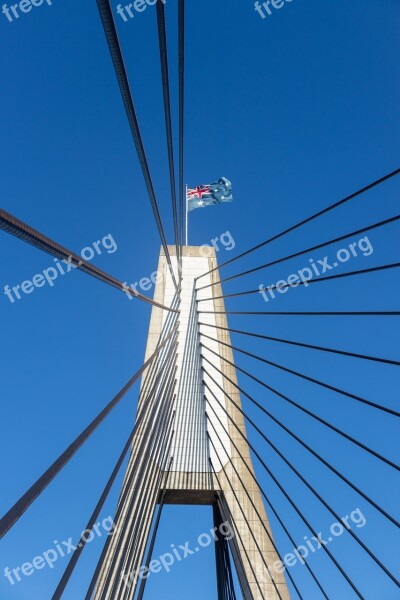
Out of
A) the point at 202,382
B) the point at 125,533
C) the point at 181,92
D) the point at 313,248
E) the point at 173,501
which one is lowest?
the point at 173,501

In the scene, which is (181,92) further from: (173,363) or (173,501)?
(173,501)

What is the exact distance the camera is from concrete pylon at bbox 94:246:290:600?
28.0 ft

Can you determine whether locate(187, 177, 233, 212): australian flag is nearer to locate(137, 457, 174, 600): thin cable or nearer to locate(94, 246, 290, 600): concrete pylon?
locate(94, 246, 290, 600): concrete pylon

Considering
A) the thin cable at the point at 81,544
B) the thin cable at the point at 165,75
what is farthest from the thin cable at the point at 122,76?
the thin cable at the point at 81,544

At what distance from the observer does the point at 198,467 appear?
451 inches

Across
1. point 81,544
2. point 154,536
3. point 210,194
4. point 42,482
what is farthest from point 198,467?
point 210,194

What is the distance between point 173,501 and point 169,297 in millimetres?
5633

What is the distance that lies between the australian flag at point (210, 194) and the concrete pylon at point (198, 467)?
105 inches

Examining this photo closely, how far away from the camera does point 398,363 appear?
5363 millimetres

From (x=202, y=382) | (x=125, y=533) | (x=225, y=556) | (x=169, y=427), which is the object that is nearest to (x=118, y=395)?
(x=125, y=533)

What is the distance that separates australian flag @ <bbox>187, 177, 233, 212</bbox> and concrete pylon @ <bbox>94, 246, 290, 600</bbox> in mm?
2659

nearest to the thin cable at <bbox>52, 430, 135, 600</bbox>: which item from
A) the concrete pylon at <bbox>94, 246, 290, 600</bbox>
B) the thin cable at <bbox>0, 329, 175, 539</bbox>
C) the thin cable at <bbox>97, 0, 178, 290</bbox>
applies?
the thin cable at <bbox>0, 329, 175, 539</bbox>

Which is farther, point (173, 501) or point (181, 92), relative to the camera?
point (173, 501)

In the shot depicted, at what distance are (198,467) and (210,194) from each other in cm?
881
